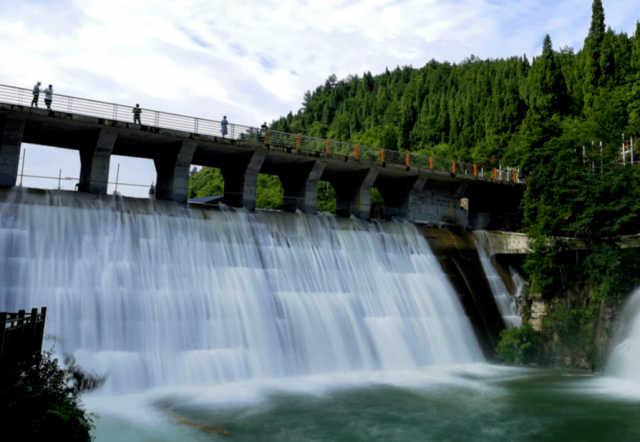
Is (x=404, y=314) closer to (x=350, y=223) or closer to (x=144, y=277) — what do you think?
(x=350, y=223)

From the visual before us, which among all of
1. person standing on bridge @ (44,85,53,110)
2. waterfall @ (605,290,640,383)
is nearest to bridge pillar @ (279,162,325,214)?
person standing on bridge @ (44,85,53,110)

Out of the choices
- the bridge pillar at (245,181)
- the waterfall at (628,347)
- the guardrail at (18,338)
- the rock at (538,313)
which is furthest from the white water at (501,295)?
the guardrail at (18,338)

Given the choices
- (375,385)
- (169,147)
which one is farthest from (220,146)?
(375,385)

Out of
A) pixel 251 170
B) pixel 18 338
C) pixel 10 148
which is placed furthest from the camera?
pixel 251 170

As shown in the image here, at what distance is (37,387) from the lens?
10406 millimetres

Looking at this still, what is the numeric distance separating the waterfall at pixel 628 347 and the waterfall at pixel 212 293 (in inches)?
233

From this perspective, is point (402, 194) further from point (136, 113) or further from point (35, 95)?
point (35, 95)

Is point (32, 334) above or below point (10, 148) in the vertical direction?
below

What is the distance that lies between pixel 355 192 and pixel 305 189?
3895 millimetres

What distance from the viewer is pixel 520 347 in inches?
1072

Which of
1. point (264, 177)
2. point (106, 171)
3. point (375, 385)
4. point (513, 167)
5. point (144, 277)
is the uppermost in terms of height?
point (264, 177)

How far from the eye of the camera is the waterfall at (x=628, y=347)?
22.7 meters

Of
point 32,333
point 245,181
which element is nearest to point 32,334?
point 32,333

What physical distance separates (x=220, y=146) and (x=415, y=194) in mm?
14125
